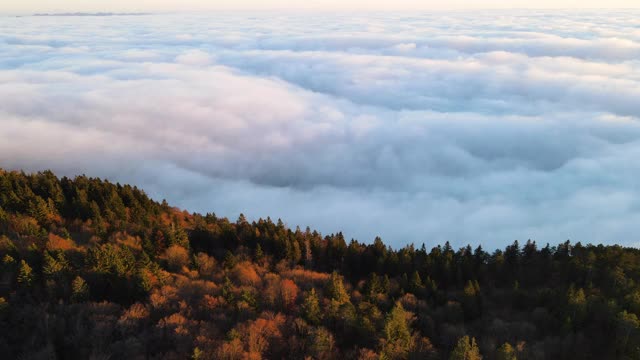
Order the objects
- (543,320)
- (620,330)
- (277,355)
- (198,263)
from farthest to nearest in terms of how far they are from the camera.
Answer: (198,263) → (543,320) → (620,330) → (277,355)

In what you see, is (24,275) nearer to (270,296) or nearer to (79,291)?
(79,291)

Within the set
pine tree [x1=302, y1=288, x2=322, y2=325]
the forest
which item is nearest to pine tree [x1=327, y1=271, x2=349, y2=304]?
the forest

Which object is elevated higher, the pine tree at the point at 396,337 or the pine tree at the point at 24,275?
the pine tree at the point at 24,275

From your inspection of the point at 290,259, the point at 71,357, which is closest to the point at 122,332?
the point at 71,357

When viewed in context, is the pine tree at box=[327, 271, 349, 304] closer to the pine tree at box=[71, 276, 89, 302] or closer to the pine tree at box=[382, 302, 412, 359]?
the pine tree at box=[382, 302, 412, 359]

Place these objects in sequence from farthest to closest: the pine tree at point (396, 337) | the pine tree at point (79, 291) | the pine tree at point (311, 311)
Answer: the pine tree at point (311, 311)
the pine tree at point (79, 291)
the pine tree at point (396, 337)

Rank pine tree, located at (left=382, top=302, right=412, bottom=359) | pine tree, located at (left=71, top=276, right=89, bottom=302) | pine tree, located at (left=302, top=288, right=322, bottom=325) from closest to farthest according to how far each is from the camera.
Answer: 1. pine tree, located at (left=382, top=302, right=412, bottom=359)
2. pine tree, located at (left=71, top=276, right=89, bottom=302)
3. pine tree, located at (left=302, top=288, right=322, bottom=325)

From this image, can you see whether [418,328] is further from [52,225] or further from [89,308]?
[52,225]

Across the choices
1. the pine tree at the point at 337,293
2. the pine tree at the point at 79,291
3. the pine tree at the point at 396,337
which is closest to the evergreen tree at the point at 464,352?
the pine tree at the point at 396,337

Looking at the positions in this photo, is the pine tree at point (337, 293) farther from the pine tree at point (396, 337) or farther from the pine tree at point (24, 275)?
the pine tree at point (24, 275)
